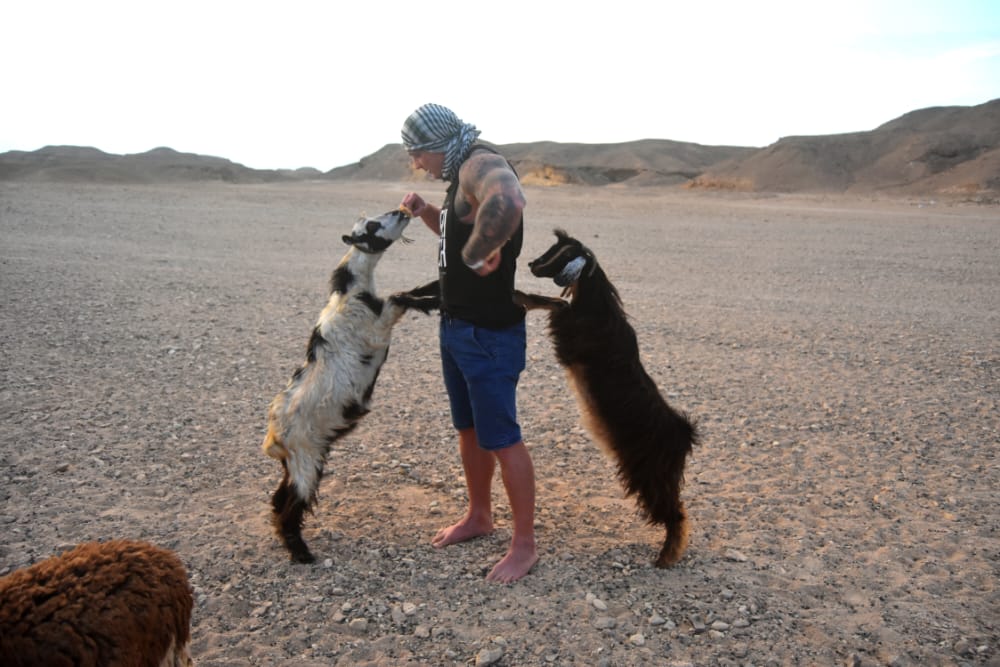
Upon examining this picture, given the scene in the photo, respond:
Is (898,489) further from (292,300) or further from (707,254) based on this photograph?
(707,254)

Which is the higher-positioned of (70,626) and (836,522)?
(70,626)

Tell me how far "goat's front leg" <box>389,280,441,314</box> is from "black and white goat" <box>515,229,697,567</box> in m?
0.80

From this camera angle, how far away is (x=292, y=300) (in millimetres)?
11688

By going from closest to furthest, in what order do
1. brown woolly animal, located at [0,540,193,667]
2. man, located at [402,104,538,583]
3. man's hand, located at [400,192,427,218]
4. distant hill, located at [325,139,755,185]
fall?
brown woolly animal, located at [0,540,193,667] → man, located at [402,104,538,583] → man's hand, located at [400,192,427,218] → distant hill, located at [325,139,755,185]

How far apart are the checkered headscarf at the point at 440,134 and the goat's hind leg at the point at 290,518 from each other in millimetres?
1932

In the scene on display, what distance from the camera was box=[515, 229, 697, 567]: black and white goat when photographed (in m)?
4.40

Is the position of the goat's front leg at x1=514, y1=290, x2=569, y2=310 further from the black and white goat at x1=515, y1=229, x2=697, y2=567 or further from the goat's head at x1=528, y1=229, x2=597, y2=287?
the goat's head at x1=528, y1=229, x2=597, y2=287

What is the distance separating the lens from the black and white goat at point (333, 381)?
15.5 ft

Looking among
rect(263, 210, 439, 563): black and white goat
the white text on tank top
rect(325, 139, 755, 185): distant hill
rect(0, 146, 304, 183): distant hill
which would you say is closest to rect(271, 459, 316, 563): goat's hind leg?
rect(263, 210, 439, 563): black and white goat

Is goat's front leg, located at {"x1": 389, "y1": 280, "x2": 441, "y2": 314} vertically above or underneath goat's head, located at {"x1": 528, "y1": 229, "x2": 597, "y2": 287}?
underneath

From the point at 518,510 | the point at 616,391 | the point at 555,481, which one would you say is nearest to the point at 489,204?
the point at 616,391

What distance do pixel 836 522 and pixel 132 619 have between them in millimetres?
4128

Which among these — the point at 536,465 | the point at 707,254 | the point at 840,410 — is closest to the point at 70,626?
the point at 536,465

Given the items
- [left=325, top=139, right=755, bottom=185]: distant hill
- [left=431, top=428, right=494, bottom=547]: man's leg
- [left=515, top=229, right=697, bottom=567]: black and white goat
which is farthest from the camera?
[left=325, top=139, right=755, bottom=185]: distant hill
